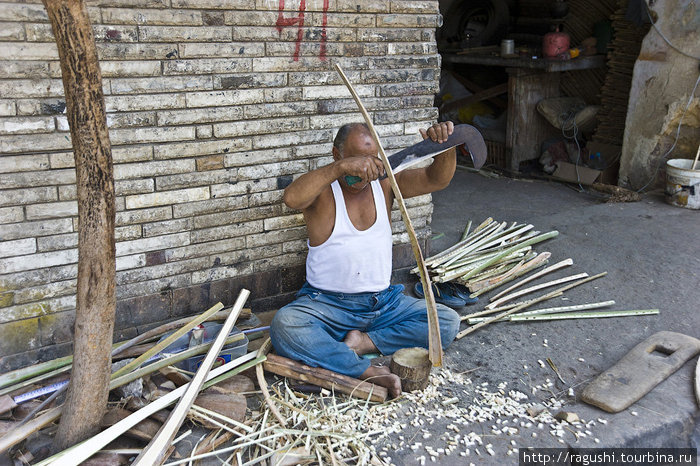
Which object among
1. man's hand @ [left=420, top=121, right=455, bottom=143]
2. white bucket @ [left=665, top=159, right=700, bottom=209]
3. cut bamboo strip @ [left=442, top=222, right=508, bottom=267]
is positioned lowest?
cut bamboo strip @ [left=442, top=222, right=508, bottom=267]

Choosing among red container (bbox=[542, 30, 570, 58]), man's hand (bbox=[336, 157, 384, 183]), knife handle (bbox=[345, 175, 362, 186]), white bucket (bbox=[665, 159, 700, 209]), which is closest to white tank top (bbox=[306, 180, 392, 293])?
knife handle (bbox=[345, 175, 362, 186])

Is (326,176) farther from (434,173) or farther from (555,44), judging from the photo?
(555,44)

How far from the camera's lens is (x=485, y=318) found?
4.04 meters

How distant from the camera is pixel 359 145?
139 inches

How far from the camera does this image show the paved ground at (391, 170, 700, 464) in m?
3.05

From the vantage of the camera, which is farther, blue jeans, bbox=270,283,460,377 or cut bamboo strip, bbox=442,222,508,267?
cut bamboo strip, bbox=442,222,508,267

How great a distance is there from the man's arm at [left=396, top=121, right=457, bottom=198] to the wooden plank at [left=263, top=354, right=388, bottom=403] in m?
1.18

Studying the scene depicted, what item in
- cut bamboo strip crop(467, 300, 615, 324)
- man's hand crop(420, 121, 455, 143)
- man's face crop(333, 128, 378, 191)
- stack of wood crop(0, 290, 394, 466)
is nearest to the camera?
stack of wood crop(0, 290, 394, 466)

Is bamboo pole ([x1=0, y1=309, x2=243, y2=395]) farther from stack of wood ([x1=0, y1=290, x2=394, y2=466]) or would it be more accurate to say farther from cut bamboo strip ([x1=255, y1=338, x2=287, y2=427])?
cut bamboo strip ([x1=255, y1=338, x2=287, y2=427])

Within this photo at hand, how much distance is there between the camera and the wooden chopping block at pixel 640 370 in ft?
10.5

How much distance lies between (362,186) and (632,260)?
7.91ft

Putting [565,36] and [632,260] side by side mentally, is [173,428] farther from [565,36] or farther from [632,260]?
[565,36]

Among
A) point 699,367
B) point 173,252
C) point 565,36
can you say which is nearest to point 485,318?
point 699,367

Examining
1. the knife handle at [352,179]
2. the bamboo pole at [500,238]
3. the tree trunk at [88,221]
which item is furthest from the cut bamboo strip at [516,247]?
the tree trunk at [88,221]
